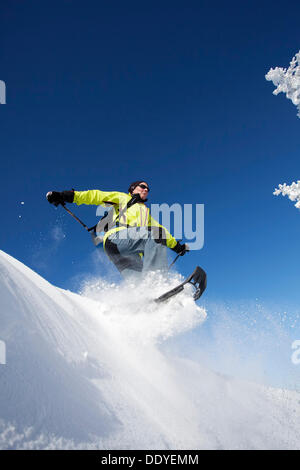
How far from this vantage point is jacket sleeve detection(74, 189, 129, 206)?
4711 millimetres

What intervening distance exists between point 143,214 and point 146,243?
0.55m

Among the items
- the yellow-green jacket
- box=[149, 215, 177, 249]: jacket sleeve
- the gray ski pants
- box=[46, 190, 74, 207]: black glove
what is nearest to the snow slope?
the gray ski pants

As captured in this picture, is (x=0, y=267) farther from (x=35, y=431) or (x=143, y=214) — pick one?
(x=143, y=214)

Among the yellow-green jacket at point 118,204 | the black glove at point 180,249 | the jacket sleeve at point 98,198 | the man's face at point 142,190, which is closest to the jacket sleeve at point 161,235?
the black glove at point 180,249

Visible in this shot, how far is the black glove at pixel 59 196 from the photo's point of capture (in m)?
4.59

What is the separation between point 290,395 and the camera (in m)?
4.71

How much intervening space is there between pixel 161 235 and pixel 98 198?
140cm

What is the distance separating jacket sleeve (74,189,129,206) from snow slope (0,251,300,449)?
1669 mm

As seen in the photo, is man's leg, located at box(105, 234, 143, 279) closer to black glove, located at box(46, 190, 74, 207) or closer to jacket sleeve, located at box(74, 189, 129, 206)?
jacket sleeve, located at box(74, 189, 129, 206)

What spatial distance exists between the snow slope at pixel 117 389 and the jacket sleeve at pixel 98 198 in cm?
167

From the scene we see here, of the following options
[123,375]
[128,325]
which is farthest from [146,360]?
[123,375]

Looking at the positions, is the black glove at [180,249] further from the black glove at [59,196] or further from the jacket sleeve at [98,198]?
the black glove at [59,196]

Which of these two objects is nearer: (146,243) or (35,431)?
(35,431)

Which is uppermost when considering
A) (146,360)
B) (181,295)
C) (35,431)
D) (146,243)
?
(146,243)
